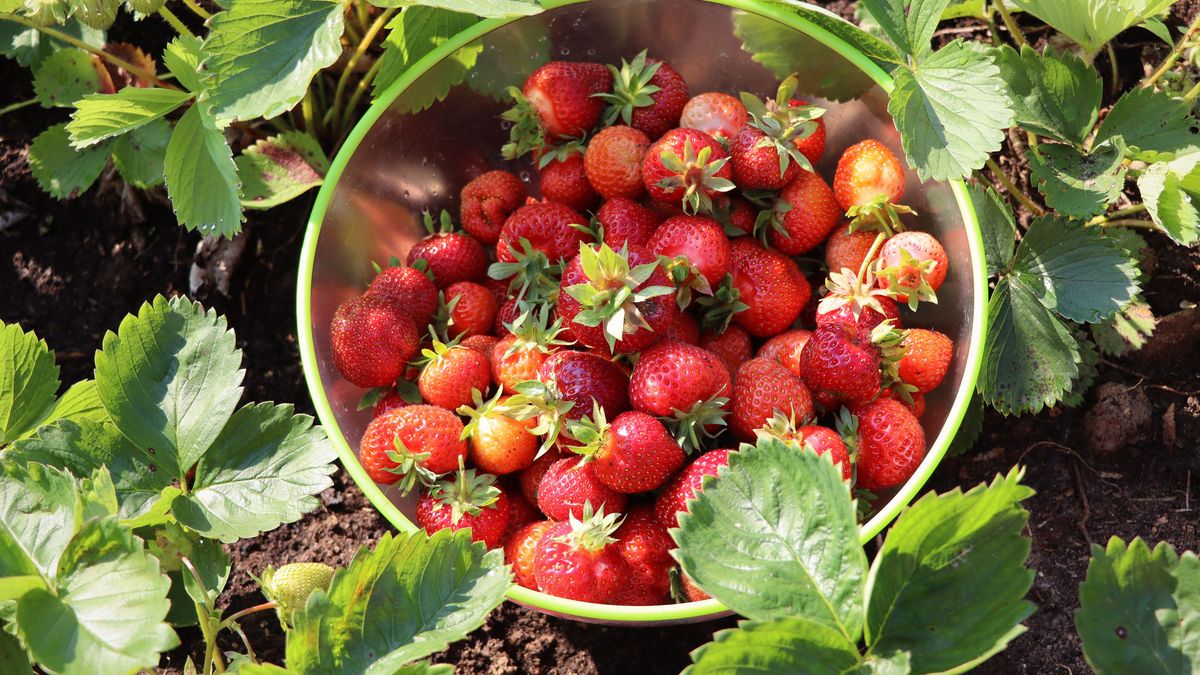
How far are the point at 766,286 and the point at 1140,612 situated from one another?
20.9 inches

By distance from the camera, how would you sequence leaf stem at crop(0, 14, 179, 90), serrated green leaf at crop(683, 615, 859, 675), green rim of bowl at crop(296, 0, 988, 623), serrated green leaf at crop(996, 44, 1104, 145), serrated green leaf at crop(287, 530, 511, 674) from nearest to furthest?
serrated green leaf at crop(683, 615, 859, 675) → serrated green leaf at crop(287, 530, 511, 674) → green rim of bowl at crop(296, 0, 988, 623) → serrated green leaf at crop(996, 44, 1104, 145) → leaf stem at crop(0, 14, 179, 90)

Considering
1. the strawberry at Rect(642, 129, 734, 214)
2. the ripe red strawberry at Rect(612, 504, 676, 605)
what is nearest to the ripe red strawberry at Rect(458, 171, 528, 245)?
the strawberry at Rect(642, 129, 734, 214)

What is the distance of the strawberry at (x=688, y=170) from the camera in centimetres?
117

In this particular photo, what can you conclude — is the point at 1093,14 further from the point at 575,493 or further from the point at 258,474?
the point at 258,474

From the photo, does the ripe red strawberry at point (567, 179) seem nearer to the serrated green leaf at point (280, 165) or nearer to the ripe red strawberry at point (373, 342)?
the ripe red strawberry at point (373, 342)

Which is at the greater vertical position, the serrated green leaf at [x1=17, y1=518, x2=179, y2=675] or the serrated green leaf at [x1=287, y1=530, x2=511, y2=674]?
the serrated green leaf at [x1=17, y1=518, x2=179, y2=675]

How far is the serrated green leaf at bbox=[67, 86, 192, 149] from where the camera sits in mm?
1282

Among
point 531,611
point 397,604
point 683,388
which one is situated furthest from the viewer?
point 531,611

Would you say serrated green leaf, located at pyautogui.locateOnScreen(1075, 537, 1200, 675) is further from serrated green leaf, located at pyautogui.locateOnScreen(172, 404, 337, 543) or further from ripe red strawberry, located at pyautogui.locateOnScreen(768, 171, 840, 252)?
serrated green leaf, located at pyautogui.locateOnScreen(172, 404, 337, 543)

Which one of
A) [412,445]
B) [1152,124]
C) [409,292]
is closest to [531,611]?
[412,445]

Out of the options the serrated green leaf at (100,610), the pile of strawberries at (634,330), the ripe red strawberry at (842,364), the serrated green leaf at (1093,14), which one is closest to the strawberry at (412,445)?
the pile of strawberries at (634,330)

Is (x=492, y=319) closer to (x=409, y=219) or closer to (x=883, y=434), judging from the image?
(x=409, y=219)

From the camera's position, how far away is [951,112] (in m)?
1.15

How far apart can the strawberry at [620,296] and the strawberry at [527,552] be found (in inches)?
9.4
